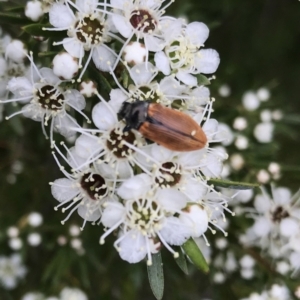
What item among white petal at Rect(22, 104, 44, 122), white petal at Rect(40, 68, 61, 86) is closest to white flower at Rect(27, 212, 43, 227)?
white petal at Rect(22, 104, 44, 122)

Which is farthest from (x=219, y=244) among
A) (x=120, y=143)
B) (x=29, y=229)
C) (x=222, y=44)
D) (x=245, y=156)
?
(x=222, y=44)

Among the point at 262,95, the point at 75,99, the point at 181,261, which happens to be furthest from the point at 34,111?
the point at 262,95

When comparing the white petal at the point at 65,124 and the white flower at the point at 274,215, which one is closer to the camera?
the white petal at the point at 65,124

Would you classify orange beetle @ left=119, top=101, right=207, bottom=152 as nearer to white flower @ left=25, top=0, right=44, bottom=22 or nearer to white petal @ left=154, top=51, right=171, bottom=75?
white petal @ left=154, top=51, right=171, bottom=75

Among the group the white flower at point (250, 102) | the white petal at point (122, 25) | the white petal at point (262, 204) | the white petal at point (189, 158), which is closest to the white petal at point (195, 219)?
the white petal at point (189, 158)

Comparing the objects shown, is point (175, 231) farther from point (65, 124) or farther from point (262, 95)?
point (262, 95)

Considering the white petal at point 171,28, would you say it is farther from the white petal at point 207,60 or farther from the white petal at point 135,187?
the white petal at point 135,187

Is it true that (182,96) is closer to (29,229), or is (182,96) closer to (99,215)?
(99,215)
